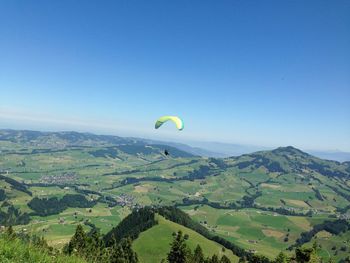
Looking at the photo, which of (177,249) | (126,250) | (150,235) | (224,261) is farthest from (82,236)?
(150,235)

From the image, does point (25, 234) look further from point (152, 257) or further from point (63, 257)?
point (152, 257)

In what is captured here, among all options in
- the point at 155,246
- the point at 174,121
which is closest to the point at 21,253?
the point at 174,121

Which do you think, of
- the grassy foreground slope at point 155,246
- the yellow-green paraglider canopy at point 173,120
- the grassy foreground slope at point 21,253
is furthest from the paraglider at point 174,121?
the grassy foreground slope at point 155,246

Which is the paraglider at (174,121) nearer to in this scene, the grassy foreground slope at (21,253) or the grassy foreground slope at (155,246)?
the grassy foreground slope at (21,253)

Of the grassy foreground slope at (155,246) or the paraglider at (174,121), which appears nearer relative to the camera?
the paraglider at (174,121)

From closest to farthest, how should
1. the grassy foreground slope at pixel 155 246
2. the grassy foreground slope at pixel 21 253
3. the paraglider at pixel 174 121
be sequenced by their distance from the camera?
the grassy foreground slope at pixel 21 253, the paraglider at pixel 174 121, the grassy foreground slope at pixel 155 246

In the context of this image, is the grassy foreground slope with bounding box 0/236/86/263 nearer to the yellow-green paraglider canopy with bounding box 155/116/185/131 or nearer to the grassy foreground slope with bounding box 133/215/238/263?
the yellow-green paraglider canopy with bounding box 155/116/185/131

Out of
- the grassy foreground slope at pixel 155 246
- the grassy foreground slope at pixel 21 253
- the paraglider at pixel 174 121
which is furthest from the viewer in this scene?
the grassy foreground slope at pixel 155 246

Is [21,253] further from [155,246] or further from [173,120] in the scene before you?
[155,246]
